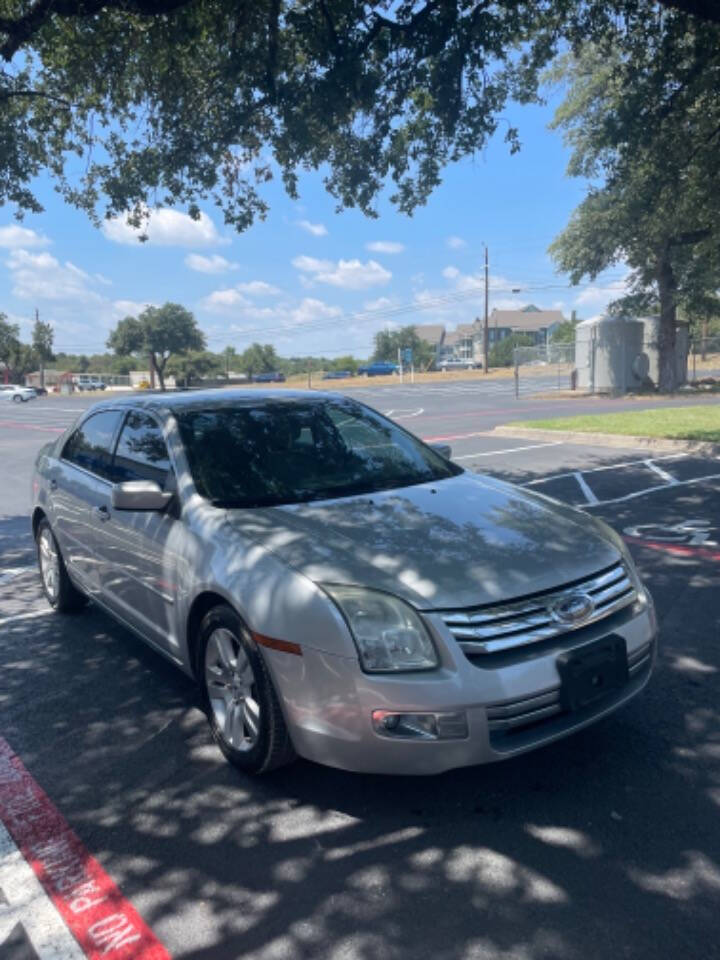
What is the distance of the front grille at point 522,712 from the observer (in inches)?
109

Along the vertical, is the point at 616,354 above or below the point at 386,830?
above

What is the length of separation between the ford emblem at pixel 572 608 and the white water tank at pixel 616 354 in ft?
90.1

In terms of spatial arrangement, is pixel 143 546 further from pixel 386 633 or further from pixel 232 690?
pixel 386 633

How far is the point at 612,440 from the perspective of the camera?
45.1 ft

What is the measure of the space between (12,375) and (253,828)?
295 feet

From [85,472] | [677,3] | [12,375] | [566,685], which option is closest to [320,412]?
[85,472]

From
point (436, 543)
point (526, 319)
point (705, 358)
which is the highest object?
point (526, 319)

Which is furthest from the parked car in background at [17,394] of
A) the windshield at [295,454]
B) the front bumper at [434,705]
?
the front bumper at [434,705]

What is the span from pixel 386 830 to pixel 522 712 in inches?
27.3

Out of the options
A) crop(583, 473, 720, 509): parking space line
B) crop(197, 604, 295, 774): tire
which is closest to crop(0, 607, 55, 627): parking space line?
crop(197, 604, 295, 774): tire

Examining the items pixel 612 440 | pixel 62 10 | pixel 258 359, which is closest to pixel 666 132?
pixel 612 440

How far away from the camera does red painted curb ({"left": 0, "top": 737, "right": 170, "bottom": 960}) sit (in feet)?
7.80

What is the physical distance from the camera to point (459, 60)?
9.01 meters

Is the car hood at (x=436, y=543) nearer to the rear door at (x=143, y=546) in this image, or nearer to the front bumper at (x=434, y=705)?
the front bumper at (x=434, y=705)
